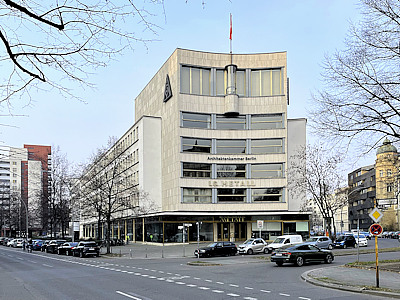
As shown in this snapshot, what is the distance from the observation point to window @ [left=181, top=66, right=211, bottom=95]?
199 feet

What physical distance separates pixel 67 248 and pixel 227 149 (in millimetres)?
24595

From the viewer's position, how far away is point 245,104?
61531 mm

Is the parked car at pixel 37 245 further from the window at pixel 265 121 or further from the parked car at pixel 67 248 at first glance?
the window at pixel 265 121

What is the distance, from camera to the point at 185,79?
199 feet

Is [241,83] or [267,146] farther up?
[241,83]

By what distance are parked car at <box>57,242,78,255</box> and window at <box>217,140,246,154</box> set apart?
2289cm

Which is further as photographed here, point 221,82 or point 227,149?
point 221,82

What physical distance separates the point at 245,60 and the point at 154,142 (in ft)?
58.8

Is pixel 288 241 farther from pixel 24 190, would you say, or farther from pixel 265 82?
pixel 24 190

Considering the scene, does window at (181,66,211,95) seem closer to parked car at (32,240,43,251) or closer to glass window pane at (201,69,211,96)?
glass window pane at (201,69,211,96)

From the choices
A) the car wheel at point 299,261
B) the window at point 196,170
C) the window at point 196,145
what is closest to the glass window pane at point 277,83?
the window at point 196,145

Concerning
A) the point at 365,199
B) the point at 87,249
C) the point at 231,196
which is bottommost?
the point at 87,249

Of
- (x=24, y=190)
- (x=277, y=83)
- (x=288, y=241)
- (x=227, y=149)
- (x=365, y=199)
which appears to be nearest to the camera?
(x=288, y=241)

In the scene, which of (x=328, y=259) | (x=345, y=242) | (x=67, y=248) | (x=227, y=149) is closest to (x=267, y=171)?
(x=227, y=149)
